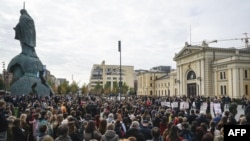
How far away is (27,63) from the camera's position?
42.6 meters

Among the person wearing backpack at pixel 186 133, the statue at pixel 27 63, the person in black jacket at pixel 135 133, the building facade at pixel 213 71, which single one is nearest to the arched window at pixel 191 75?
the building facade at pixel 213 71

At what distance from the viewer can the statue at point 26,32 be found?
4306cm

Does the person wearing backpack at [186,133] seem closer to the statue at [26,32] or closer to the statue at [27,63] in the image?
the statue at [27,63]

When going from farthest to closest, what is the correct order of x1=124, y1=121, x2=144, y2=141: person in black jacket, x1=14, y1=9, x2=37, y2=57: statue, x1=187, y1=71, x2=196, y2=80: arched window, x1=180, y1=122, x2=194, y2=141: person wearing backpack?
x1=187, y1=71, x2=196, y2=80: arched window < x1=14, y1=9, x2=37, y2=57: statue < x1=180, y1=122, x2=194, y2=141: person wearing backpack < x1=124, y1=121, x2=144, y2=141: person in black jacket

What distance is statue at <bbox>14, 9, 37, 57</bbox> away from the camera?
43.1 metres

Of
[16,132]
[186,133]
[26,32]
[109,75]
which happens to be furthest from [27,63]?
[109,75]

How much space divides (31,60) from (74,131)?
123ft

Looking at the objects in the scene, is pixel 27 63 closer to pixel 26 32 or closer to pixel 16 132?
pixel 26 32

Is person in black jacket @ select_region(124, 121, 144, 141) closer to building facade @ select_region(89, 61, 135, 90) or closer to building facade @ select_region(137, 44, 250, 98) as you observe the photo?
building facade @ select_region(137, 44, 250, 98)

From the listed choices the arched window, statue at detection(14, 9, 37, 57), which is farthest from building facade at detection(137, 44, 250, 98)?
statue at detection(14, 9, 37, 57)

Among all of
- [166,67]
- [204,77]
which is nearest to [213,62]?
[204,77]

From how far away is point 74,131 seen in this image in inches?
315

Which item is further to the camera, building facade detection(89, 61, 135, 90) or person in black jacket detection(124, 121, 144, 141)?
building facade detection(89, 61, 135, 90)

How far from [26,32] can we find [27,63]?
4577 mm
